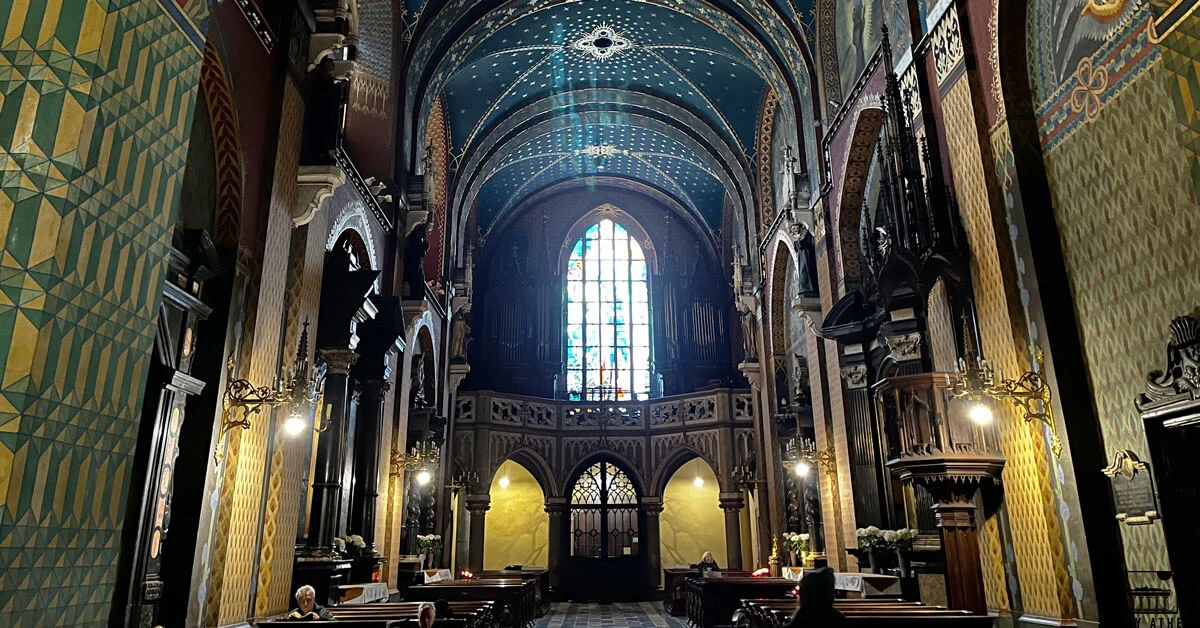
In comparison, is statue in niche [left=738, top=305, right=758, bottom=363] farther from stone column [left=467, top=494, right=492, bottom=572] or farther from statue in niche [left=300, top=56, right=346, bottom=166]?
statue in niche [left=300, top=56, right=346, bottom=166]

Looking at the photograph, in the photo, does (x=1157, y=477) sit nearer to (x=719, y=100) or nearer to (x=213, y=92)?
(x=213, y=92)

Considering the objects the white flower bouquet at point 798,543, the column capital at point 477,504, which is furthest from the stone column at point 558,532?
the white flower bouquet at point 798,543

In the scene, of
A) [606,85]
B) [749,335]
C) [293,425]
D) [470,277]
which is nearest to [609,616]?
[749,335]

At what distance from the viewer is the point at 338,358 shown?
31.2ft

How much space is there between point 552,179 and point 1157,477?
18869 mm

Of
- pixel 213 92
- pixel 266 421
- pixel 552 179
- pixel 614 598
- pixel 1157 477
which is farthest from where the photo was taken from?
pixel 552 179

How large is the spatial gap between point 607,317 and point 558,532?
6.42 m

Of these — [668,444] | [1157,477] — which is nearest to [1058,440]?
[1157,477]

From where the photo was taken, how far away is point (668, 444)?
69.4ft

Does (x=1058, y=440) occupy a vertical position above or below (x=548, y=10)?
below

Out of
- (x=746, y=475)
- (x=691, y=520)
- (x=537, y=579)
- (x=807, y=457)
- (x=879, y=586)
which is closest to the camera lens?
(x=879, y=586)

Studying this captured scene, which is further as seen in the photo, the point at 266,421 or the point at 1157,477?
the point at 266,421

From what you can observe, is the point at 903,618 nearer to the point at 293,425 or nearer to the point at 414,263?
the point at 293,425

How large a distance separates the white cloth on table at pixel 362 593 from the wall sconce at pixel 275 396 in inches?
105
